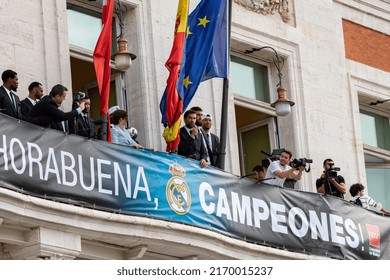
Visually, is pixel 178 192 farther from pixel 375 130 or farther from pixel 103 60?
pixel 375 130

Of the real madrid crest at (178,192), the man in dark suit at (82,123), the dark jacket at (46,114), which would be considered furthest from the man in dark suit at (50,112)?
the real madrid crest at (178,192)

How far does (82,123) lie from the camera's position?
22.5 metres

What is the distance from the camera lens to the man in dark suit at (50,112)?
21328 millimetres

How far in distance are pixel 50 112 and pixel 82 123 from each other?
3.96 feet

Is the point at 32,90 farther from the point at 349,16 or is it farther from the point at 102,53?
the point at 349,16

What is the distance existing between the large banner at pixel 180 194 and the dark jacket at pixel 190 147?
458 mm

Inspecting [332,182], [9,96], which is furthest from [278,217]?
[9,96]

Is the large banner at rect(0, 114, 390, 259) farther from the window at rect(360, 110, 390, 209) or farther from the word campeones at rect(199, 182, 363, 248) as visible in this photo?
the window at rect(360, 110, 390, 209)

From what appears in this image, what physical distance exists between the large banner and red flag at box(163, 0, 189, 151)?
61 centimetres

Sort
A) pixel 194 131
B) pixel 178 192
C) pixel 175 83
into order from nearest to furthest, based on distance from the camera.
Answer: pixel 178 192 → pixel 194 131 → pixel 175 83

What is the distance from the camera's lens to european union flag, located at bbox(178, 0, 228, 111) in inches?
961

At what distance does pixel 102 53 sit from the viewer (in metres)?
23.1

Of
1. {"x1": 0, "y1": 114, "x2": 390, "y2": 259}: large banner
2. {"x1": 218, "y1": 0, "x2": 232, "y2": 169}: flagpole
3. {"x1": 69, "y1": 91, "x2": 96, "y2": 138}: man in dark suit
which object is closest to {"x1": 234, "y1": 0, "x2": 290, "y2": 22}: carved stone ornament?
{"x1": 218, "y1": 0, "x2": 232, "y2": 169}: flagpole
